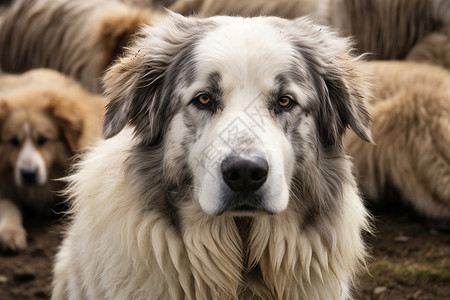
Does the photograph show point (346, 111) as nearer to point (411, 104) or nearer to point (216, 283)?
point (216, 283)

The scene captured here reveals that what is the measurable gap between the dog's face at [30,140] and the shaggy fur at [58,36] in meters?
0.80

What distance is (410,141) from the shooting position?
5332mm

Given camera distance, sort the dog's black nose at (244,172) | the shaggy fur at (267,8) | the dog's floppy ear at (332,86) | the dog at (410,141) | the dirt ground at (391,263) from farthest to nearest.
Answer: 1. the shaggy fur at (267,8)
2. the dog at (410,141)
3. the dirt ground at (391,263)
4. the dog's floppy ear at (332,86)
5. the dog's black nose at (244,172)

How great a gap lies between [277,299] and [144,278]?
0.59 meters

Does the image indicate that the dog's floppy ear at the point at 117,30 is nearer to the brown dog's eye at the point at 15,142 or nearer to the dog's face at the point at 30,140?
the dog's face at the point at 30,140

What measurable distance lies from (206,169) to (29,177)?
332 cm

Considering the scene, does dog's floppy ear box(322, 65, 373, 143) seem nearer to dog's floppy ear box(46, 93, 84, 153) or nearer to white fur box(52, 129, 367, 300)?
white fur box(52, 129, 367, 300)

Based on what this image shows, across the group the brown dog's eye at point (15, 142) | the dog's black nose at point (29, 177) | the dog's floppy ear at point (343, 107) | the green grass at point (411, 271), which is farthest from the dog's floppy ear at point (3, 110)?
the dog's floppy ear at point (343, 107)

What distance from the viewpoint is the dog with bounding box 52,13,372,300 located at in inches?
122

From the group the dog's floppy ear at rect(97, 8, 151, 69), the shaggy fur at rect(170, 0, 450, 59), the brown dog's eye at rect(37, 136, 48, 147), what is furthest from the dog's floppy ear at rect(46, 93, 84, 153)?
the shaggy fur at rect(170, 0, 450, 59)

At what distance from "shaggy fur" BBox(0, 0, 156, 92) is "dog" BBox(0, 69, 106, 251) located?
614 mm

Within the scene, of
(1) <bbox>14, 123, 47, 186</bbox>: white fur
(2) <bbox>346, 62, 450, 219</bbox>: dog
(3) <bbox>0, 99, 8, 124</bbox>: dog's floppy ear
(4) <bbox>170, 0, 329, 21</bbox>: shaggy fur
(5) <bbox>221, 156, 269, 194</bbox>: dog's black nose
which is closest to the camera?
(5) <bbox>221, 156, 269, 194</bbox>: dog's black nose

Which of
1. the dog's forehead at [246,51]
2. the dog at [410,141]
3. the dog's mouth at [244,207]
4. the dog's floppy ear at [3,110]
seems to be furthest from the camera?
the dog's floppy ear at [3,110]

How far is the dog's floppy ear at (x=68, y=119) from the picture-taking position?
6066mm
